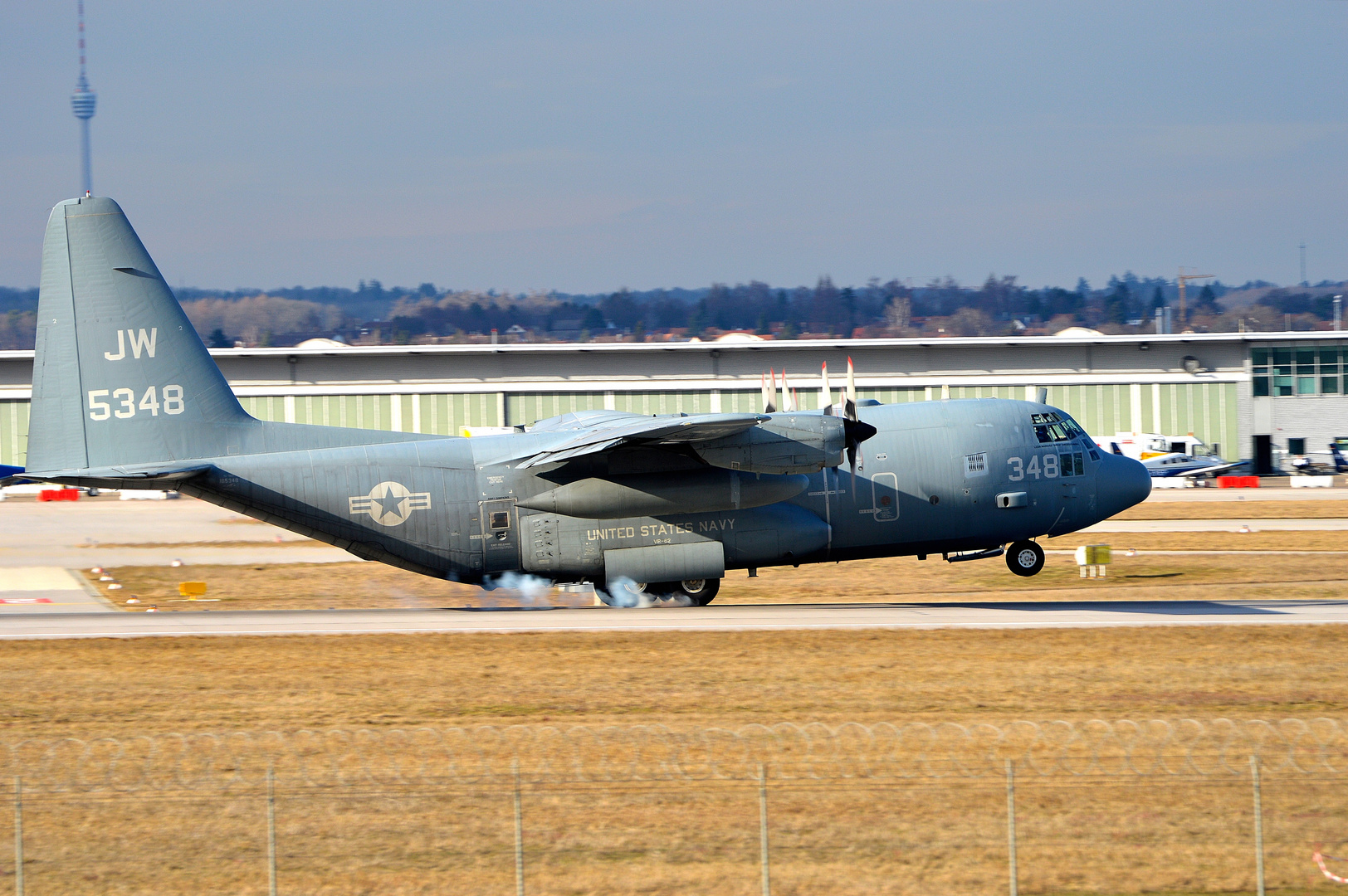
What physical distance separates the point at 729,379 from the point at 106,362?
5252 centimetres

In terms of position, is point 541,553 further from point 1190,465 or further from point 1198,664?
point 1190,465

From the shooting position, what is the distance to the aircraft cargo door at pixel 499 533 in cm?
2855

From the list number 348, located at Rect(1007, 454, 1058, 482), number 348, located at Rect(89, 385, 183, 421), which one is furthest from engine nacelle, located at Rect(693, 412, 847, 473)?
number 348, located at Rect(89, 385, 183, 421)

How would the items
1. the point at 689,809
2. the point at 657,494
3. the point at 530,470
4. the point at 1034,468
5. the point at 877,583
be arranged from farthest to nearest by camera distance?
1. the point at 877,583
2. the point at 1034,468
3. the point at 530,470
4. the point at 657,494
5. the point at 689,809

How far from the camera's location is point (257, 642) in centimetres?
2536

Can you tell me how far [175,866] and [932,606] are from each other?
21297 millimetres

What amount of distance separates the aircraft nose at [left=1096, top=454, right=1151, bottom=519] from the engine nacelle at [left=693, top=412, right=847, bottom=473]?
828 cm

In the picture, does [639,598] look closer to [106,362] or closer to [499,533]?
[499,533]

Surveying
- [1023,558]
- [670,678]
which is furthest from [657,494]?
[1023,558]

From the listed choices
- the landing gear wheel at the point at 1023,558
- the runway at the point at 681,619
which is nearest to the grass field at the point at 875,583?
the landing gear wheel at the point at 1023,558

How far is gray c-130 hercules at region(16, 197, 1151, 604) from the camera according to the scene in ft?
89.5

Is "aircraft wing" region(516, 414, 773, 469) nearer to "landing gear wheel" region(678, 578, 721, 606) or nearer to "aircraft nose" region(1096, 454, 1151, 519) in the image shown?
"landing gear wheel" region(678, 578, 721, 606)

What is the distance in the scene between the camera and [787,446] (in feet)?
87.7

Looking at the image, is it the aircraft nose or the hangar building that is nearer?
the aircraft nose
